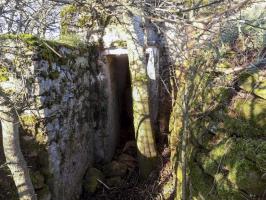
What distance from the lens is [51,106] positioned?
4.55m

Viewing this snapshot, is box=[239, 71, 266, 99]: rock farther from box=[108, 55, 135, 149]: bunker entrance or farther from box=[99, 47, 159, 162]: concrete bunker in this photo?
box=[108, 55, 135, 149]: bunker entrance

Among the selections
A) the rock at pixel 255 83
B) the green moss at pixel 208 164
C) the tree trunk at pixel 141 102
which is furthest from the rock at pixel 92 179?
the rock at pixel 255 83

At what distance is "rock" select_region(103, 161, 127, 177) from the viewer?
6273 millimetres

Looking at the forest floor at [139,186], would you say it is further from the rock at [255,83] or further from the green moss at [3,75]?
the green moss at [3,75]

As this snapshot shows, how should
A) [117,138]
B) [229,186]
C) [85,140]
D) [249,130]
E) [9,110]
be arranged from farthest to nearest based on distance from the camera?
1. [117,138]
2. [85,140]
3. [249,130]
4. [229,186]
5. [9,110]

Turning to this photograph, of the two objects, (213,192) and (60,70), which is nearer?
(213,192)

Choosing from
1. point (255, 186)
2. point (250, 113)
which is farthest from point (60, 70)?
point (255, 186)

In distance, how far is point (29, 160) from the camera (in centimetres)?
430

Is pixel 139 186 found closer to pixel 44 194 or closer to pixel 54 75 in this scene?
pixel 44 194

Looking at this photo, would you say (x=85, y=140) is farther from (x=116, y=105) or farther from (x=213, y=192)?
(x=213, y=192)

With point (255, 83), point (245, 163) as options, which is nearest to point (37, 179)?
point (245, 163)

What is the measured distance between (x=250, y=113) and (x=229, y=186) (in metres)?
0.90

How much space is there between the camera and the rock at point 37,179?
4250mm

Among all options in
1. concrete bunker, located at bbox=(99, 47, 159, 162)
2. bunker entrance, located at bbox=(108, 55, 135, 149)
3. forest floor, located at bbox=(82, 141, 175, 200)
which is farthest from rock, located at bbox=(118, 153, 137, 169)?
bunker entrance, located at bbox=(108, 55, 135, 149)
